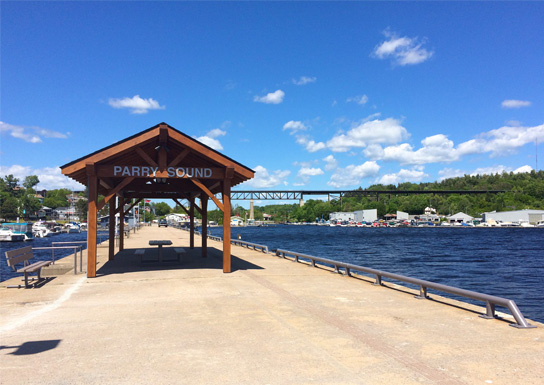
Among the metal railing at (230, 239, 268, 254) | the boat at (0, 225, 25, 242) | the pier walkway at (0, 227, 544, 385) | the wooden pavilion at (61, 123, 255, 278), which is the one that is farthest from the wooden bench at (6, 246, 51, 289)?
the boat at (0, 225, 25, 242)

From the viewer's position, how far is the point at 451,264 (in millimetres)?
32125

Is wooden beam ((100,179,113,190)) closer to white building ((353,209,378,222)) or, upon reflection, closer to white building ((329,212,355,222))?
white building ((353,209,378,222))

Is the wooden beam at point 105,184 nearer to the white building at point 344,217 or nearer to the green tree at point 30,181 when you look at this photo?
the white building at point 344,217

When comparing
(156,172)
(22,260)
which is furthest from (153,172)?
(22,260)

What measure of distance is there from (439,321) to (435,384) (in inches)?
121

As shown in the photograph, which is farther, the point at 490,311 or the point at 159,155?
the point at 159,155

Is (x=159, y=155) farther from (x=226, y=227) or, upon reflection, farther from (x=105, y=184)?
(x=105, y=184)

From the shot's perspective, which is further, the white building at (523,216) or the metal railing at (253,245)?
the white building at (523,216)

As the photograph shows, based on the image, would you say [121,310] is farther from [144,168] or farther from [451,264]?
[451,264]

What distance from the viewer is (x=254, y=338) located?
21.5ft

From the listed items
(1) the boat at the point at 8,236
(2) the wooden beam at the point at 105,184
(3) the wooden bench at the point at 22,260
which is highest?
(2) the wooden beam at the point at 105,184

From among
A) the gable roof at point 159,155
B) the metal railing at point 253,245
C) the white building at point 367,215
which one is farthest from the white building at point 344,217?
the gable roof at point 159,155

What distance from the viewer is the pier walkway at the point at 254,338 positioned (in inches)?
200

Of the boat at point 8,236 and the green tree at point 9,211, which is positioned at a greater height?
the green tree at point 9,211
